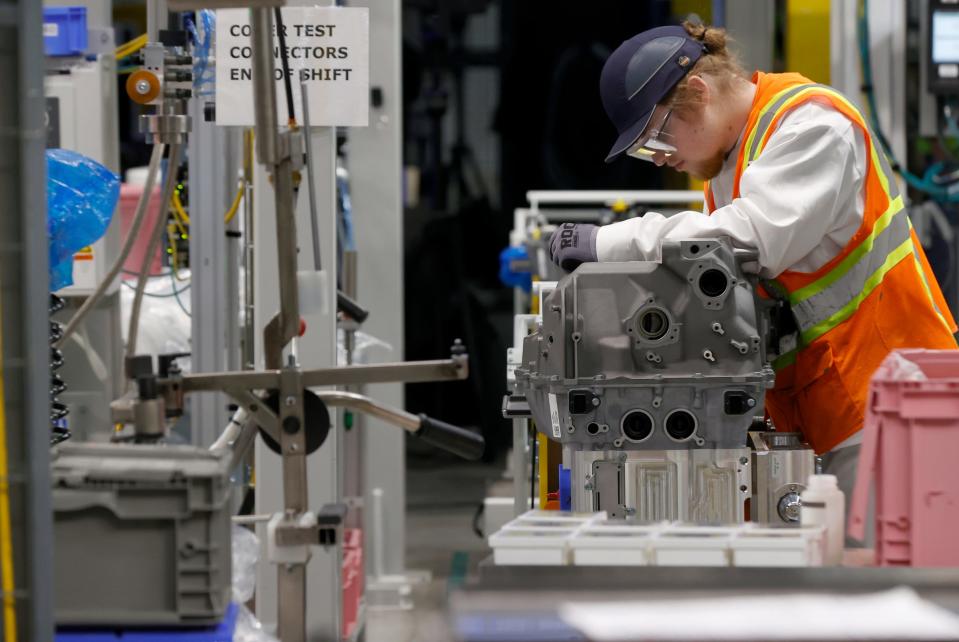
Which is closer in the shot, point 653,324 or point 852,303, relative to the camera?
point 653,324

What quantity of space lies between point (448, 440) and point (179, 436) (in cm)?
226

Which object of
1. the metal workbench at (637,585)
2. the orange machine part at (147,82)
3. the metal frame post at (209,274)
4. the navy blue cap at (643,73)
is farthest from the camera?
the metal frame post at (209,274)

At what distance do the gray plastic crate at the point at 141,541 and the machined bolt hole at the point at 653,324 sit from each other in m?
0.71

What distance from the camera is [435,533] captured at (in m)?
6.20

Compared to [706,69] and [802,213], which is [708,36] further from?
[802,213]

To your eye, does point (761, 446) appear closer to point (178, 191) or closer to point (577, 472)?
point (577, 472)

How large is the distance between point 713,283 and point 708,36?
60 centimetres

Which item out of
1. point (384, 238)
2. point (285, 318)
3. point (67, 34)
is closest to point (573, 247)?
point (285, 318)

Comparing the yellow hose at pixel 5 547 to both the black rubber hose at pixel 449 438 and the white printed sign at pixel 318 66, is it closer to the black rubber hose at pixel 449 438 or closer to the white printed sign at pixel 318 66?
the black rubber hose at pixel 449 438

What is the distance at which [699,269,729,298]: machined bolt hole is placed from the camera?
6.59 ft

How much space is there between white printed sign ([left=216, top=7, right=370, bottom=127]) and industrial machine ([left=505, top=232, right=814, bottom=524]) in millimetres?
909

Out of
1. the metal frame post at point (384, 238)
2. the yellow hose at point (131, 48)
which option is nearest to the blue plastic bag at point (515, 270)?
the metal frame post at point (384, 238)

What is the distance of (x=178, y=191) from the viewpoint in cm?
380

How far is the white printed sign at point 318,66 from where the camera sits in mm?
2713
